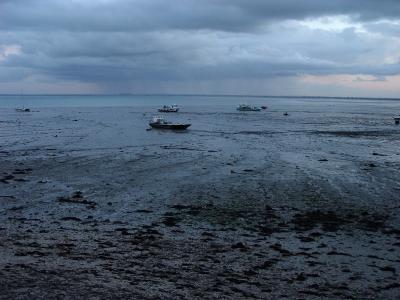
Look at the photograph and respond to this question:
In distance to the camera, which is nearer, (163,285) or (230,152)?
(163,285)

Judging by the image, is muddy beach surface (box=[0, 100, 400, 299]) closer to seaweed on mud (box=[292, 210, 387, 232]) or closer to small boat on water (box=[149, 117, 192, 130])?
seaweed on mud (box=[292, 210, 387, 232])

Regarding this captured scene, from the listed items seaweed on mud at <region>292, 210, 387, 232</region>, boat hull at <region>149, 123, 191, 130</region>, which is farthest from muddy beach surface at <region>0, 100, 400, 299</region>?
boat hull at <region>149, 123, 191, 130</region>

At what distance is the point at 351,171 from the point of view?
32.6 metres

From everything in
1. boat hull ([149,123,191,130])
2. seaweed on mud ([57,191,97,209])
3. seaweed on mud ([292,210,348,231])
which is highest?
boat hull ([149,123,191,130])

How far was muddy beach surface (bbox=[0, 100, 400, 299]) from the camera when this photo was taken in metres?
11.8

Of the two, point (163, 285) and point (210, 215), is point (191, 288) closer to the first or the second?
point (163, 285)

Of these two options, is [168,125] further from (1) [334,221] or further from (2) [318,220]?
(1) [334,221]

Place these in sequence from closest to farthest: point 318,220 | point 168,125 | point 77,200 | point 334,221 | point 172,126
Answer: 1. point 334,221
2. point 318,220
3. point 77,200
4. point 172,126
5. point 168,125

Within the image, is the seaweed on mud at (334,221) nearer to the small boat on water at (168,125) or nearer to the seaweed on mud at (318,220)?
the seaweed on mud at (318,220)

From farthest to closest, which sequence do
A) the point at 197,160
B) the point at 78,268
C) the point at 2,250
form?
the point at 197,160, the point at 2,250, the point at 78,268

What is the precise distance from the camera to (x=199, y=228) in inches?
701

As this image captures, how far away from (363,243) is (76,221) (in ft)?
35.8

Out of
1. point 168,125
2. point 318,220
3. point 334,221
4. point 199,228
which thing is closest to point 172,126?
point 168,125

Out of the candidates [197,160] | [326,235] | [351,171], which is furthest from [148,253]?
[197,160]
